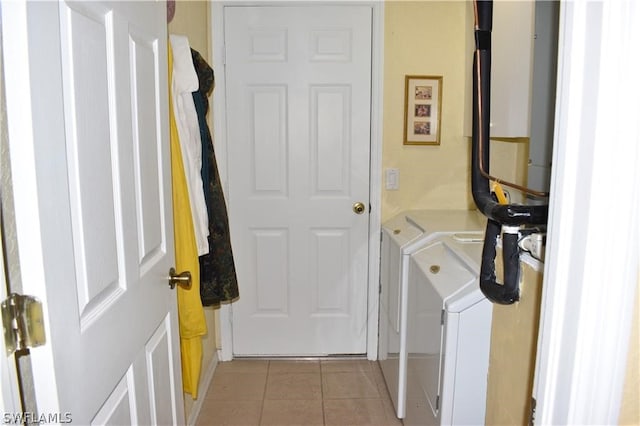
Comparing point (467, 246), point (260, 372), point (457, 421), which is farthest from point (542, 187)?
point (260, 372)

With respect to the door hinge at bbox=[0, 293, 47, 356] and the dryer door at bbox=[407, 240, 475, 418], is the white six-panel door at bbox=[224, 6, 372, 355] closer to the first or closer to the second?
the dryer door at bbox=[407, 240, 475, 418]

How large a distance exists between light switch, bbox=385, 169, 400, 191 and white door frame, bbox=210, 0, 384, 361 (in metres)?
0.05

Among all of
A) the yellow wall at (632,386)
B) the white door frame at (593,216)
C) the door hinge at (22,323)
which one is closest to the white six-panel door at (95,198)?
the door hinge at (22,323)

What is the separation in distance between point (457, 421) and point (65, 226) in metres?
1.24

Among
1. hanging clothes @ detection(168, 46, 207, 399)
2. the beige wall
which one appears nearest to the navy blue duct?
hanging clothes @ detection(168, 46, 207, 399)

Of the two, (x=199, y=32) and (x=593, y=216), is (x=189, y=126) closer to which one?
→ (x=199, y=32)

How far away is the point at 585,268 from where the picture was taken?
22.8 inches

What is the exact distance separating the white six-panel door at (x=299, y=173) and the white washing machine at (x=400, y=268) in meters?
0.21

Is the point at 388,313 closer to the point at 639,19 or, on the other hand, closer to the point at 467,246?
the point at 467,246

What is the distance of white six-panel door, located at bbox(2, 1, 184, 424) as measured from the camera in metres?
0.64

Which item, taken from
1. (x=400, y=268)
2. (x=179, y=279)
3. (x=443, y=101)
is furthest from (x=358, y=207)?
(x=179, y=279)

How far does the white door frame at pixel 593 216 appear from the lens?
535mm

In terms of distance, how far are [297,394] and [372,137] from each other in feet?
4.77

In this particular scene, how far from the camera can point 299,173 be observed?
101 inches
